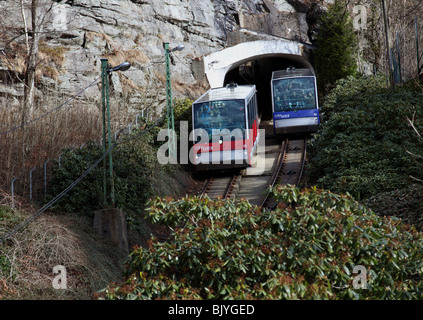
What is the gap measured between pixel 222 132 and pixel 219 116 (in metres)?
0.68

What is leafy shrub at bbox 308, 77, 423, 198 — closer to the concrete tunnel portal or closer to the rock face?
the rock face

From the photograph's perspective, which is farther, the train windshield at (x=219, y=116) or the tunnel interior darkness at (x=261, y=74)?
the tunnel interior darkness at (x=261, y=74)

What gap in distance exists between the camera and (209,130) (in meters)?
21.5

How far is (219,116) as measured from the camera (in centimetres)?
2155

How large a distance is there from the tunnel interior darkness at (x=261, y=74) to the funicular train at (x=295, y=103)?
12.8 meters

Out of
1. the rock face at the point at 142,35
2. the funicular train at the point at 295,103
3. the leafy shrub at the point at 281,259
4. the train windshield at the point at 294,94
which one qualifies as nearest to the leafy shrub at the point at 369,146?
the funicular train at the point at 295,103

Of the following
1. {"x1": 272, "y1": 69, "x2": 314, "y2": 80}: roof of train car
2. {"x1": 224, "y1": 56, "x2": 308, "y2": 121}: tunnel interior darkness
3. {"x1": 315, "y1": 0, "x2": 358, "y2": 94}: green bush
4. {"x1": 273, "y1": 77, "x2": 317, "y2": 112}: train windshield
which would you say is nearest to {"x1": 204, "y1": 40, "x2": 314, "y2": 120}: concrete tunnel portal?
{"x1": 315, "y1": 0, "x2": 358, "y2": 94}: green bush

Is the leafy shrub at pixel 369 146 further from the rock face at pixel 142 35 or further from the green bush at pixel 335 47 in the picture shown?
the green bush at pixel 335 47

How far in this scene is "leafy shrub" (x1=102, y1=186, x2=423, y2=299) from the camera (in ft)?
21.6

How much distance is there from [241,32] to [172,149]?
48.7 ft

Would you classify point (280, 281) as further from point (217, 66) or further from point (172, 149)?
point (217, 66)

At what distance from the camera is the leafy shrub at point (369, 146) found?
646 inches

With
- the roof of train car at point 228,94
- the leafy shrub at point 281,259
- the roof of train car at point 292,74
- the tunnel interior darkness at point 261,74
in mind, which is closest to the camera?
the leafy shrub at point 281,259

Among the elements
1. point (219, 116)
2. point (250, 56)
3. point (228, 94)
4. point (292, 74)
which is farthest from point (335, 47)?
point (219, 116)
